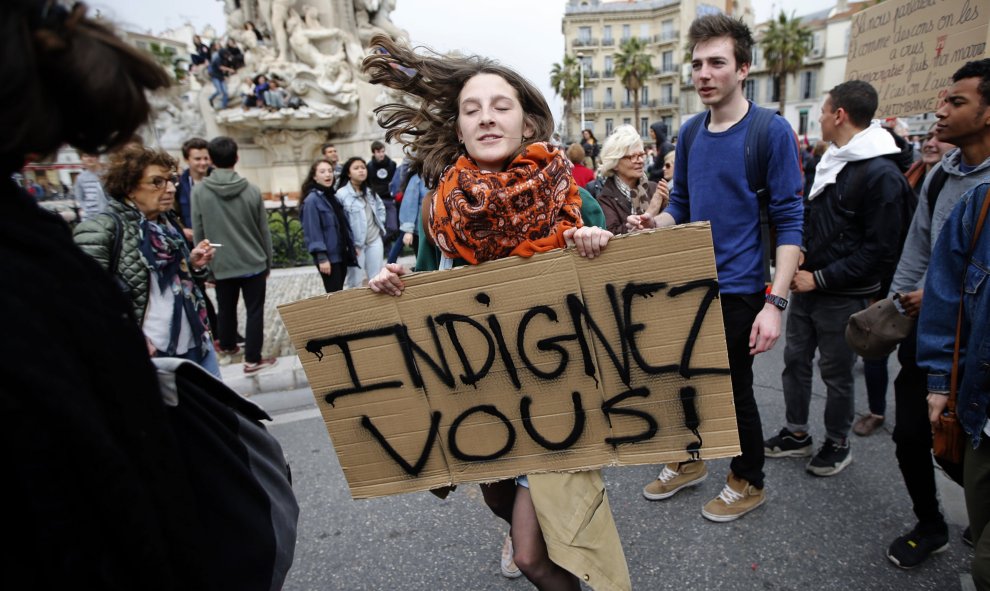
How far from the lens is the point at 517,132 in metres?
1.88

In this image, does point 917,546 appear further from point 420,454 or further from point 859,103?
point 859,103

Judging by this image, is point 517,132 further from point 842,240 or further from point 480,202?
point 842,240

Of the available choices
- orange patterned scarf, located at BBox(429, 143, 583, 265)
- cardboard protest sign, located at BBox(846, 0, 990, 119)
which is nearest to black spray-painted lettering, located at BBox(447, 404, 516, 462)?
orange patterned scarf, located at BBox(429, 143, 583, 265)

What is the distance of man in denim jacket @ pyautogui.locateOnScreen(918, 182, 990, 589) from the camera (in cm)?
168

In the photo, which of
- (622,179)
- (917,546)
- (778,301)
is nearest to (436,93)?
(778,301)

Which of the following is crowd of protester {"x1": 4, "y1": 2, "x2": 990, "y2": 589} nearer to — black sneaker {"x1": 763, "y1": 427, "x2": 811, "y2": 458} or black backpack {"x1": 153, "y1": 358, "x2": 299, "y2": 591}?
black sneaker {"x1": 763, "y1": 427, "x2": 811, "y2": 458}

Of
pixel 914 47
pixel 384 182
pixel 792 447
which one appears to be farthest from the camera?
pixel 384 182

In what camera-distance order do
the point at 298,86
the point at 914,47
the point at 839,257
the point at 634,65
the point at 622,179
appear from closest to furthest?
the point at 839,257 < the point at 914,47 < the point at 622,179 < the point at 298,86 < the point at 634,65

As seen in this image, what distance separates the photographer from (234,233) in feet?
15.9

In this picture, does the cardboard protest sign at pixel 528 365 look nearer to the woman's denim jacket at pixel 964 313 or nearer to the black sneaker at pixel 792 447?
the woman's denim jacket at pixel 964 313

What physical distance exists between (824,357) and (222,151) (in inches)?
184

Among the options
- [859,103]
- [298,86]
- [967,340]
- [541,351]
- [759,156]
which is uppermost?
[298,86]

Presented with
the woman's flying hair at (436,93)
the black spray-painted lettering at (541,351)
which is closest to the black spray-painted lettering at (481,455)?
the black spray-painted lettering at (541,351)

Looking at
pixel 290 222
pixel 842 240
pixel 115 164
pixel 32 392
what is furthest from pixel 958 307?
pixel 290 222
